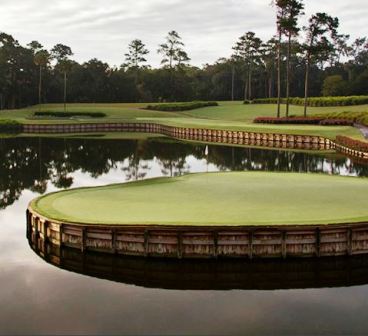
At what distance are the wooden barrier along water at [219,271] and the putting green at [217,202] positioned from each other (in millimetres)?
1542

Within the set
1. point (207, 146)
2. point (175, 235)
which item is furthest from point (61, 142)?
point (175, 235)

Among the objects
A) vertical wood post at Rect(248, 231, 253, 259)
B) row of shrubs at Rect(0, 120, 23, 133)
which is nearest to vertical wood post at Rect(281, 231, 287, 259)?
vertical wood post at Rect(248, 231, 253, 259)

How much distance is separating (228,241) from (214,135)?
64950 millimetres

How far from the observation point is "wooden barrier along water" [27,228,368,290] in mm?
18703

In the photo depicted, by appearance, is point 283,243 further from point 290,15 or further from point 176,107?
point 176,107

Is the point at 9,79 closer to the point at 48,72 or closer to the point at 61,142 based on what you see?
the point at 48,72

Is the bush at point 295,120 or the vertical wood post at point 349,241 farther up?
the bush at point 295,120

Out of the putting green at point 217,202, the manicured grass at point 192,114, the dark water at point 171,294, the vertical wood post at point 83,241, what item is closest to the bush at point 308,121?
the manicured grass at point 192,114

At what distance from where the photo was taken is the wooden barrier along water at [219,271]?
18.7 meters

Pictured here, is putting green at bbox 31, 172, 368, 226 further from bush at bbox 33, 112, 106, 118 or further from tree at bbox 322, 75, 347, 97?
tree at bbox 322, 75, 347, 97

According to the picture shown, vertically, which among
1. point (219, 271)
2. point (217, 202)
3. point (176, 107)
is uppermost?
point (176, 107)

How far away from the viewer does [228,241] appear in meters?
20.2

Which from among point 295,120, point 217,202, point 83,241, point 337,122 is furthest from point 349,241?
point 295,120

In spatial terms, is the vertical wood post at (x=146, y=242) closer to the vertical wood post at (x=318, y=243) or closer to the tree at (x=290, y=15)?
the vertical wood post at (x=318, y=243)
